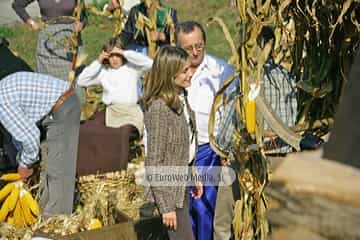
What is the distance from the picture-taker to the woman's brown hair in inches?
170

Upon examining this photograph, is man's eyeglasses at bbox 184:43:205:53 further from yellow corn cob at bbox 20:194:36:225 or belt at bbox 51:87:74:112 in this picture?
yellow corn cob at bbox 20:194:36:225

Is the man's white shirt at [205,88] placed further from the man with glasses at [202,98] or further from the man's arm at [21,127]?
the man's arm at [21,127]

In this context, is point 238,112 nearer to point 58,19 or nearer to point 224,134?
point 224,134

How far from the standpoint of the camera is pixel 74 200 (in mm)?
6332

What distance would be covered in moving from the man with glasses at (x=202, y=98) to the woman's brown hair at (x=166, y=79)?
68 centimetres

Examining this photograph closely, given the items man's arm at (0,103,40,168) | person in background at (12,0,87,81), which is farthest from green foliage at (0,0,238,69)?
man's arm at (0,103,40,168)

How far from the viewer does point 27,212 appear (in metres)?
5.82

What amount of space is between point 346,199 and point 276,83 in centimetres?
348

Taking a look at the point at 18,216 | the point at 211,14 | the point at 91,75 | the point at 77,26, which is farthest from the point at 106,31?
the point at 18,216

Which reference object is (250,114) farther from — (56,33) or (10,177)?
(56,33)

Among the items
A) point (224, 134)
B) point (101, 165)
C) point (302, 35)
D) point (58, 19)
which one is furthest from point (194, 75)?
point (58, 19)

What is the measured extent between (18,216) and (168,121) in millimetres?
1943

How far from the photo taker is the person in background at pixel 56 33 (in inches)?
317

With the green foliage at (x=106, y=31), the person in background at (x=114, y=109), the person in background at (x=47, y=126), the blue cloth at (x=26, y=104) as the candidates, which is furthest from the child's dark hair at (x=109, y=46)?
the green foliage at (x=106, y=31)
